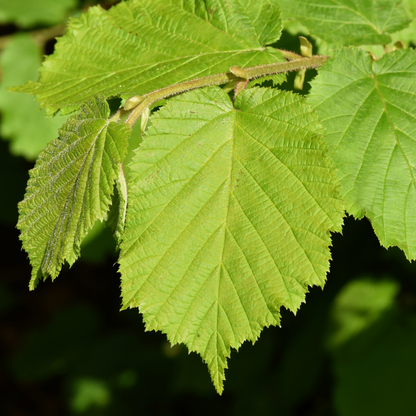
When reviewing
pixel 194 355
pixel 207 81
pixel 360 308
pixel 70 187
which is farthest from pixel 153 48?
pixel 194 355

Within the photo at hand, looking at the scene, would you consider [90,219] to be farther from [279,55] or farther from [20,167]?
[20,167]

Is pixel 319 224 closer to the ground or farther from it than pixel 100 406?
farther from it

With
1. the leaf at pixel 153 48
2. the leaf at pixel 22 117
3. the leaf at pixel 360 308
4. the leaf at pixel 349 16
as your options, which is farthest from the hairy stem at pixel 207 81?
the leaf at pixel 22 117

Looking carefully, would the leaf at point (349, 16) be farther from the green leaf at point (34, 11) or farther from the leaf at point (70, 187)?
the green leaf at point (34, 11)

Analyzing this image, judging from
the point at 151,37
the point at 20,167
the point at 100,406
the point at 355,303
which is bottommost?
the point at 100,406

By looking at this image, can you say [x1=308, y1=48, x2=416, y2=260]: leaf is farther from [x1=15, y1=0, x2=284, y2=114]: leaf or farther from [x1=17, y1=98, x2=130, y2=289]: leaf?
[x1=17, y1=98, x2=130, y2=289]: leaf

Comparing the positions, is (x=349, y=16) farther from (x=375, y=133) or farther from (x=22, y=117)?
(x=22, y=117)

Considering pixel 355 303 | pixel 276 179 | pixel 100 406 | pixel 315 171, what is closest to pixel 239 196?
pixel 276 179
